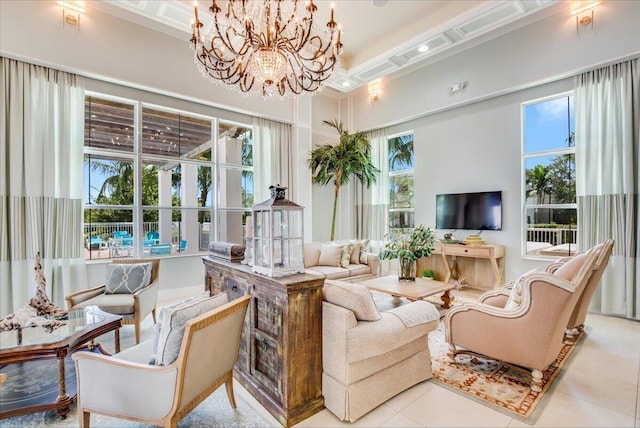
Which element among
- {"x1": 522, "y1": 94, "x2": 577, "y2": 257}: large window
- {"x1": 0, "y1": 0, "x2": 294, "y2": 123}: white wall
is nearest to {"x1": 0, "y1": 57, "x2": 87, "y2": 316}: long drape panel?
{"x1": 0, "y1": 0, "x2": 294, "y2": 123}: white wall

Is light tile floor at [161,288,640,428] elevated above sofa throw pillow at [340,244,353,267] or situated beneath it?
situated beneath

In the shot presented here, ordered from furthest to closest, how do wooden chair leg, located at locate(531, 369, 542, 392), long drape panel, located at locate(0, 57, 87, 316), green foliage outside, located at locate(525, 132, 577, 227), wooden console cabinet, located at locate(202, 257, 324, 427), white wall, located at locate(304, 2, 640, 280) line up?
green foliage outside, located at locate(525, 132, 577, 227) → white wall, located at locate(304, 2, 640, 280) → long drape panel, located at locate(0, 57, 87, 316) → wooden chair leg, located at locate(531, 369, 542, 392) → wooden console cabinet, located at locate(202, 257, 324, 427)

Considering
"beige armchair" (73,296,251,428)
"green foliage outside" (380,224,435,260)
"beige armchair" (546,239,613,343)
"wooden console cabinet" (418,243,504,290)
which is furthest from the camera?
"wooden console cabinet" (418,243,504,290)

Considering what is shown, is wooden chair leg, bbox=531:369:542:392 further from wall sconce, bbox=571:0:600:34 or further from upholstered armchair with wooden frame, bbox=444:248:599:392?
wall sconce, bbox=571:0:600:34

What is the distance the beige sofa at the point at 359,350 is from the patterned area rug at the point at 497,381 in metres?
0.53

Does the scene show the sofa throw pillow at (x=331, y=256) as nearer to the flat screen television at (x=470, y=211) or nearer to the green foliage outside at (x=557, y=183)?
the flat screen television at (x=470, y=211)

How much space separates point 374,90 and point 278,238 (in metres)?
5.72

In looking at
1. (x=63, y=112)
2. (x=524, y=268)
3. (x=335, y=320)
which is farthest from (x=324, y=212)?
(x=335, y=320)

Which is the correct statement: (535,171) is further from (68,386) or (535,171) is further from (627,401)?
(68,386)

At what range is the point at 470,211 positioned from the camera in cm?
544

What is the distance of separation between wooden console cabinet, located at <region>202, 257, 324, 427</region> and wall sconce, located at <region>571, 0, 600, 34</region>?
5129 mm

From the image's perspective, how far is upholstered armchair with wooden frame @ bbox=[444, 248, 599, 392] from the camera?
2146mm

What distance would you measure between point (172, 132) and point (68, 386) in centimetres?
401

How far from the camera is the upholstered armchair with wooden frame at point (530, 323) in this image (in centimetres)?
215
